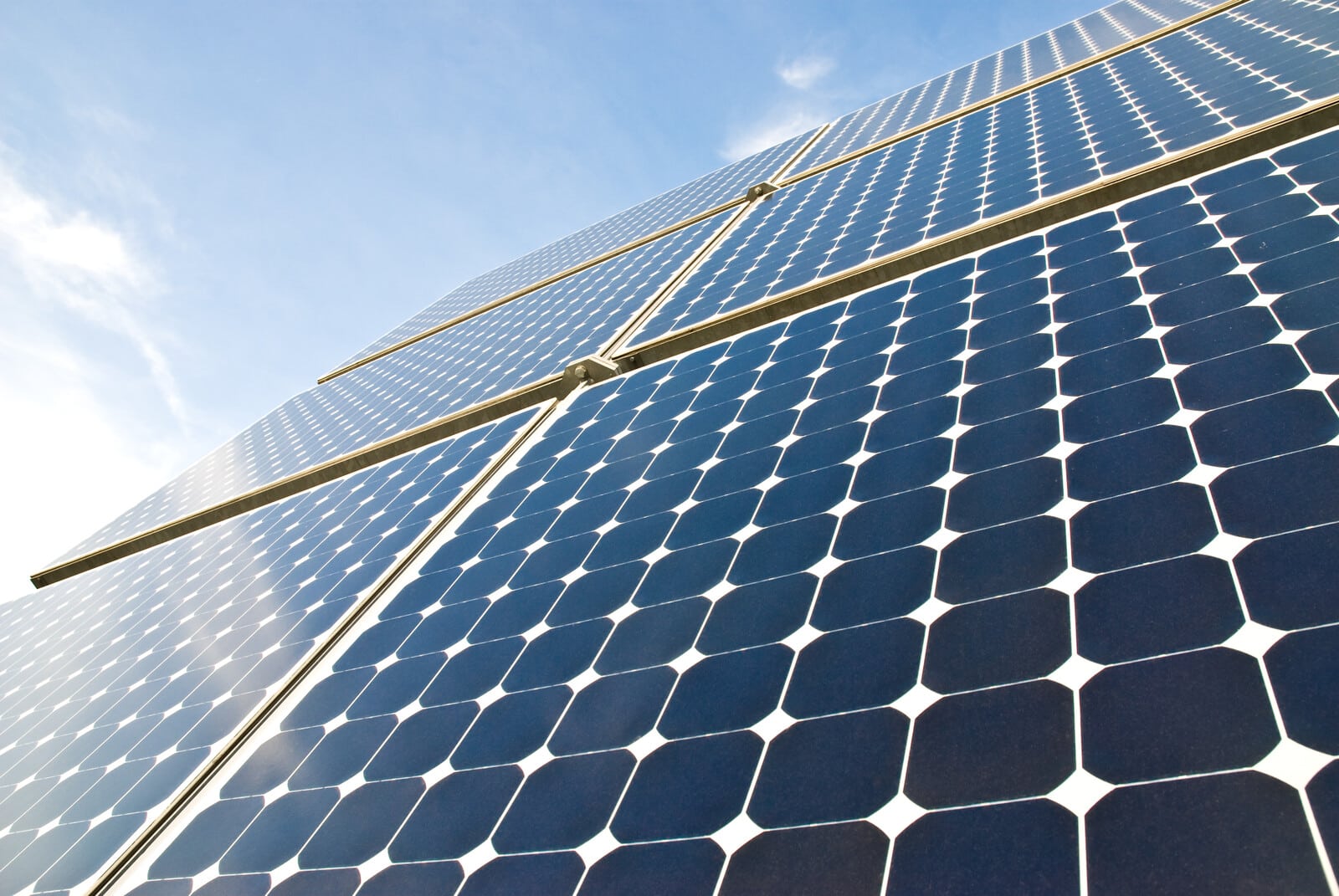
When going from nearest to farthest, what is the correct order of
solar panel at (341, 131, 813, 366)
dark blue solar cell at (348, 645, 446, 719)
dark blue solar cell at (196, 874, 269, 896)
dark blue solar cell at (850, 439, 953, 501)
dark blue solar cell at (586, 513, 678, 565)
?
dark blue solar cell at (196, 874, 269, 896) < dark blue solar cell at (850, 439, 953, 501) < dark blue solar cell at (348, 645, 446, 719) < dark blue solar cell at (586, 513, 678, 565) < solar panel at (341, 131, 813, 366)

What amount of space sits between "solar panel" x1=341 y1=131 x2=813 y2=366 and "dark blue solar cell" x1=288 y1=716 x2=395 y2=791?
1092 cm

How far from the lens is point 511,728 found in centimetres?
310

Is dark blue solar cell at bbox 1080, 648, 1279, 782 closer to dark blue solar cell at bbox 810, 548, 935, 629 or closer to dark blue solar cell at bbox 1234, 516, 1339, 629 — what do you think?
dark blue solar cell at bbox 1234, 516, 1339, 629

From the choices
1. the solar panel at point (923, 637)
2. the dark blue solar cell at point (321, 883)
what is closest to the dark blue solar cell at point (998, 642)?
the solar panel at point (923, 637)

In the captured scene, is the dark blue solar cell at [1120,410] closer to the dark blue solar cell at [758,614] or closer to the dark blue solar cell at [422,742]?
the dark blue solar cell at [758,614]

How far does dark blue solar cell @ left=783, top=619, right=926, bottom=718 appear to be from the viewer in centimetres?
240

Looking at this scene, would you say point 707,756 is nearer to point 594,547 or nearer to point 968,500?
point 968,500

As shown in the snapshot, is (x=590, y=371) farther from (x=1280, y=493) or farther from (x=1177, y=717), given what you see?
(x=1177, y=717)

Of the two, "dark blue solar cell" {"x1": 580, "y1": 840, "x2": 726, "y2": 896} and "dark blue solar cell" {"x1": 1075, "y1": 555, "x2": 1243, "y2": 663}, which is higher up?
"dark blue solar cell" {"x1": 1075, "y1": 555, "x2": 1243, "y2": 663}

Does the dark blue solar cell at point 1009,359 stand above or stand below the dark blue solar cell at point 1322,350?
above

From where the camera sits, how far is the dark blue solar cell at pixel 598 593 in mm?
3551

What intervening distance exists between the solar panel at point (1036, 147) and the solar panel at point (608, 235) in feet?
12.6

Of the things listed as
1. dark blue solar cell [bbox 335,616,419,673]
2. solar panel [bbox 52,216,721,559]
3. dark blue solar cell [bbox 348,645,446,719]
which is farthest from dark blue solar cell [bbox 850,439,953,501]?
solar panel [bbox 52,216,721,559]

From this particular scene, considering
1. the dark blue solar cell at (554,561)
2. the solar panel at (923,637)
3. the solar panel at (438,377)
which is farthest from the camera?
the solar panel at (438,377)
